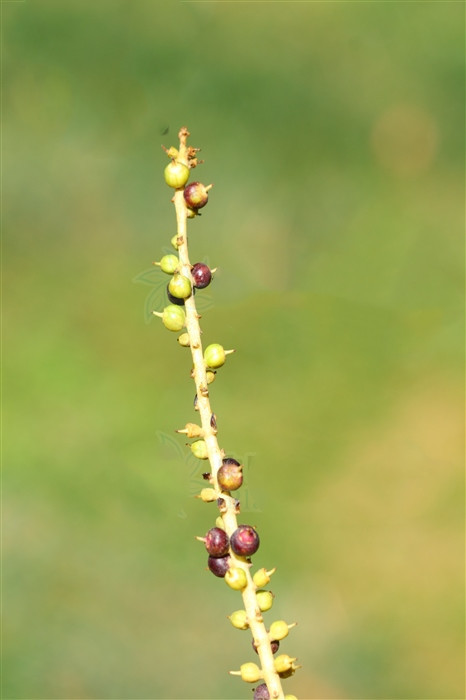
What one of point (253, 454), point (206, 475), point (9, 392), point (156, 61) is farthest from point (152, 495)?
point (206, 475)

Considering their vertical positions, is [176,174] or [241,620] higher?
[176,174]

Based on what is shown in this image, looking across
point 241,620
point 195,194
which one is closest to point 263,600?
point 241,620

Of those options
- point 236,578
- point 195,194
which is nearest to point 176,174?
point 195,194

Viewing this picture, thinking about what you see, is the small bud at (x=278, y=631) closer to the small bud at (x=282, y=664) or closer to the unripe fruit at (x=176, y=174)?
the small bud at (x=282, y=664)

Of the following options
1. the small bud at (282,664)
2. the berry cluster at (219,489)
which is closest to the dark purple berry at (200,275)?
the berry cluster at (219,489)

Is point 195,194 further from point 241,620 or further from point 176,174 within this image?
point 241,620

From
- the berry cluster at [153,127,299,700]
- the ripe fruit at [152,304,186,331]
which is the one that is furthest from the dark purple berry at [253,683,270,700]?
the ripe fruit at [152,304,186,331]

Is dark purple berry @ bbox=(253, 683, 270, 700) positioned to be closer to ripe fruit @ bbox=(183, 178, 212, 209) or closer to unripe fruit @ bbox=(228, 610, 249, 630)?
unripe fruit @ bbox=(228, 610, 249, 630)
